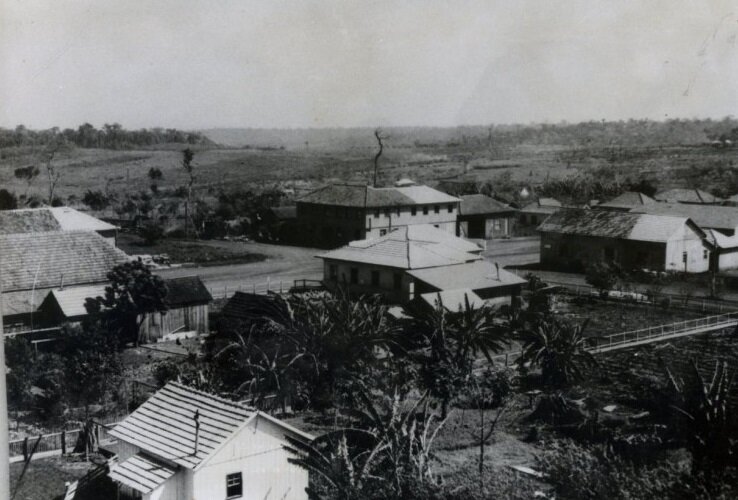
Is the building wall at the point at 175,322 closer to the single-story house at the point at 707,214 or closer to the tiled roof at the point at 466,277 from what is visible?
the tiled roof at the point at 466,277

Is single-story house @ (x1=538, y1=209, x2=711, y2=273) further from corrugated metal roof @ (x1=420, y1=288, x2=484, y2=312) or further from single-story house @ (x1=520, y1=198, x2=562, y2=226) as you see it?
single-story house @ (x1=520, y1=198, x2=562, y2=226)

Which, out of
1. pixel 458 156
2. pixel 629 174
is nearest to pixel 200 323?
pixel 629 174

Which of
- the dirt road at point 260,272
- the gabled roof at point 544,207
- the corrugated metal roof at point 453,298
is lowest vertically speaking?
the dirt road at point 260,272

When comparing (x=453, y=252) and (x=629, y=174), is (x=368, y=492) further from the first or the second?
(x=629, y=174)

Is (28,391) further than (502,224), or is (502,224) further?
(502,224)

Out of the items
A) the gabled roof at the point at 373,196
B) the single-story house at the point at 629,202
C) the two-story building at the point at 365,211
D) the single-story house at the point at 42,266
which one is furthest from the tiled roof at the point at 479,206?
the single-story house at the point at 42,266

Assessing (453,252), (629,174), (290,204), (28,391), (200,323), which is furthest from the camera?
(629,174)

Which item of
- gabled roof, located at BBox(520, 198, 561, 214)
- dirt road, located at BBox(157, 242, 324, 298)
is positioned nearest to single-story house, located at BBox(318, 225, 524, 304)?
dirt road, located at BBox(157, 242, 324, 298)
